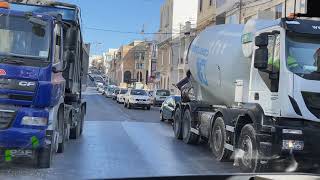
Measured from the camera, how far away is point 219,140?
13047mm

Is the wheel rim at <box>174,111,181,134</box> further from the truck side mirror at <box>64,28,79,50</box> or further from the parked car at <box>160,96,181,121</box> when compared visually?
the parked car at <box>160,96,181,121</box>

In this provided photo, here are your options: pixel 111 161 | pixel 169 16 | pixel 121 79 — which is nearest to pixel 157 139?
pixel 111 161

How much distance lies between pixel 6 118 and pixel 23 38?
159 cm

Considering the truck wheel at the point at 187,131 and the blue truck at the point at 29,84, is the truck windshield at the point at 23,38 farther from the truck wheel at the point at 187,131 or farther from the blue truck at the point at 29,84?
the truck wheel at the point at 187,131

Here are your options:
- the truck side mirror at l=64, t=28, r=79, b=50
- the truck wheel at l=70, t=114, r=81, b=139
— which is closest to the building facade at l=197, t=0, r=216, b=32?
the truck wheel at l=70, t=114, r=81, b=139

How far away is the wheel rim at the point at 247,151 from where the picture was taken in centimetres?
1070

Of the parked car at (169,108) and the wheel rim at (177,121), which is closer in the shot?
the wheel rim at (177,121)

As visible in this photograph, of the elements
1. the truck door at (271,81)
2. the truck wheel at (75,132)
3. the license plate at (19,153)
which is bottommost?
the truck wheel at (75,132)

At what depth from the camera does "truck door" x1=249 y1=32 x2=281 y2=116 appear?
10.2 meters

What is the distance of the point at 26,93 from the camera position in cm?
994

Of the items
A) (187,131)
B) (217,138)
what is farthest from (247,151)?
(187,131)

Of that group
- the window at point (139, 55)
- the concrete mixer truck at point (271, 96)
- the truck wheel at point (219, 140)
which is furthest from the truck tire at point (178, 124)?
the window at point (139, 55)

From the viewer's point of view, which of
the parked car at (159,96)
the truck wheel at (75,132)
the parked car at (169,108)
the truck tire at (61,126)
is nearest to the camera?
the truck tire at (61,126)

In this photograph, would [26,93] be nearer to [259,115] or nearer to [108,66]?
[259,115]
